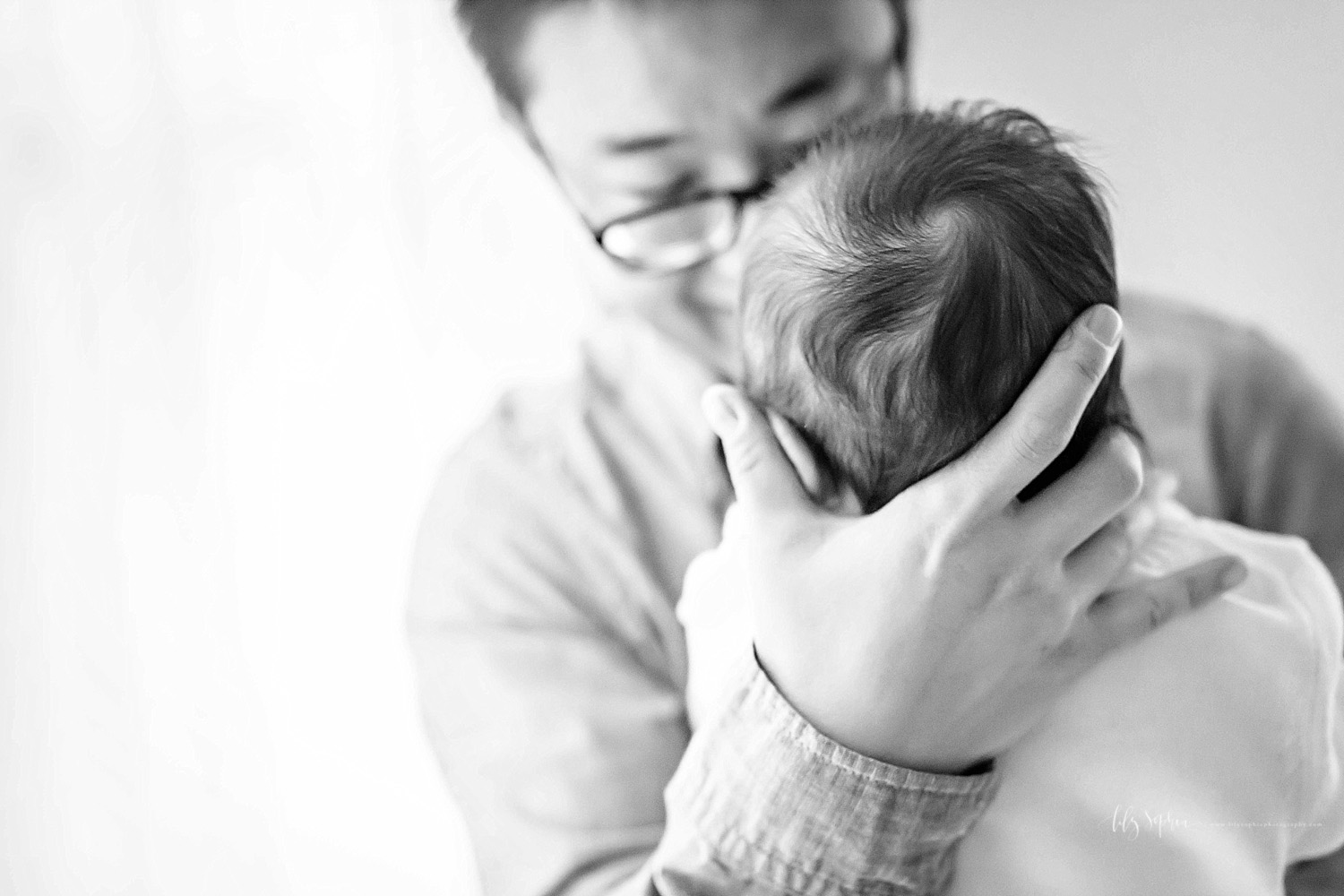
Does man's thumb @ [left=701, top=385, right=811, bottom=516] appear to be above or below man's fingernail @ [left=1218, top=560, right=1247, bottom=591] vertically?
above

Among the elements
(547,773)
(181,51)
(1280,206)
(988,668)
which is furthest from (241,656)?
(1280,206)

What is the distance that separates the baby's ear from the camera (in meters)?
0.51

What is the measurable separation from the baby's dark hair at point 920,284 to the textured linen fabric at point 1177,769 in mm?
123

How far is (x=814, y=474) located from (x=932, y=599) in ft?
0.25

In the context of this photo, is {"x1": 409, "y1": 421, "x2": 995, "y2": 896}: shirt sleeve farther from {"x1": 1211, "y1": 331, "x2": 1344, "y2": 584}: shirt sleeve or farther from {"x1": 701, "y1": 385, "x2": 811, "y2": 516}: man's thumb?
{"x1": 1211, "y1": 331, "x2": 1344, "y2": 584}: shirt sleeve

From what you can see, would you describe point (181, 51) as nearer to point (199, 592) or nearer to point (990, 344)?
point (199, 592)

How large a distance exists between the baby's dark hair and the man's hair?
0.22 meters

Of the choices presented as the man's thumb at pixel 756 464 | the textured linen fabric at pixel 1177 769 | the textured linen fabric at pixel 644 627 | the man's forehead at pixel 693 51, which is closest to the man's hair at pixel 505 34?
the man's forehead at pixel 693 51

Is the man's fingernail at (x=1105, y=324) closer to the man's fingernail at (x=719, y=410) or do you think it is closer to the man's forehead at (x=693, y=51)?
the man's fingernail at (x=719, y=410)

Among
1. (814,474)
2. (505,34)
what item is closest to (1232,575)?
(814,474)

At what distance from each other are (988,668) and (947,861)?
0.32 ft
